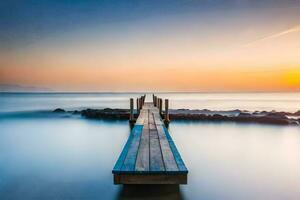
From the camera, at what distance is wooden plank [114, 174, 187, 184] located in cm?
368

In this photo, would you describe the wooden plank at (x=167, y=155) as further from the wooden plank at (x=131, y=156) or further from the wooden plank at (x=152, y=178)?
the wooden plank at (x=131, y=156)

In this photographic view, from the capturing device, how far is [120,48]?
15.5 meters

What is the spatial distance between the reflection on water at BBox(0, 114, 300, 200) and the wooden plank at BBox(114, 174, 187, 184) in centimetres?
70

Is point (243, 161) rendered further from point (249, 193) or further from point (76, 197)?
point (76, 197)

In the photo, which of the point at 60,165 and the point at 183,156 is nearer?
the point at 60,165

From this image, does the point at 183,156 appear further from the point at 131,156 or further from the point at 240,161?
the point at 131,156

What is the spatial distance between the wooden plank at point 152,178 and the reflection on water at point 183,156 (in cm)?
70

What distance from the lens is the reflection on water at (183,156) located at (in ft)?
16.2

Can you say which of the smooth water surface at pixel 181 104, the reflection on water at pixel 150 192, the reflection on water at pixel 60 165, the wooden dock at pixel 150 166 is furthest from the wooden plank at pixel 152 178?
the smooth water surface at pixel 181 104

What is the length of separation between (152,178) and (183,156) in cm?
473

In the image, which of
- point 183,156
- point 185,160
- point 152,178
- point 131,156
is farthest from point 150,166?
point 183,156

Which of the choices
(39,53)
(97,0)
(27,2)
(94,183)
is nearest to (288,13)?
(97,0)

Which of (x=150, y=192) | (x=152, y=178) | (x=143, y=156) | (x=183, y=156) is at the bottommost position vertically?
(x=183, y=156)

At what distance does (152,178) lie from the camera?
3.71 m
